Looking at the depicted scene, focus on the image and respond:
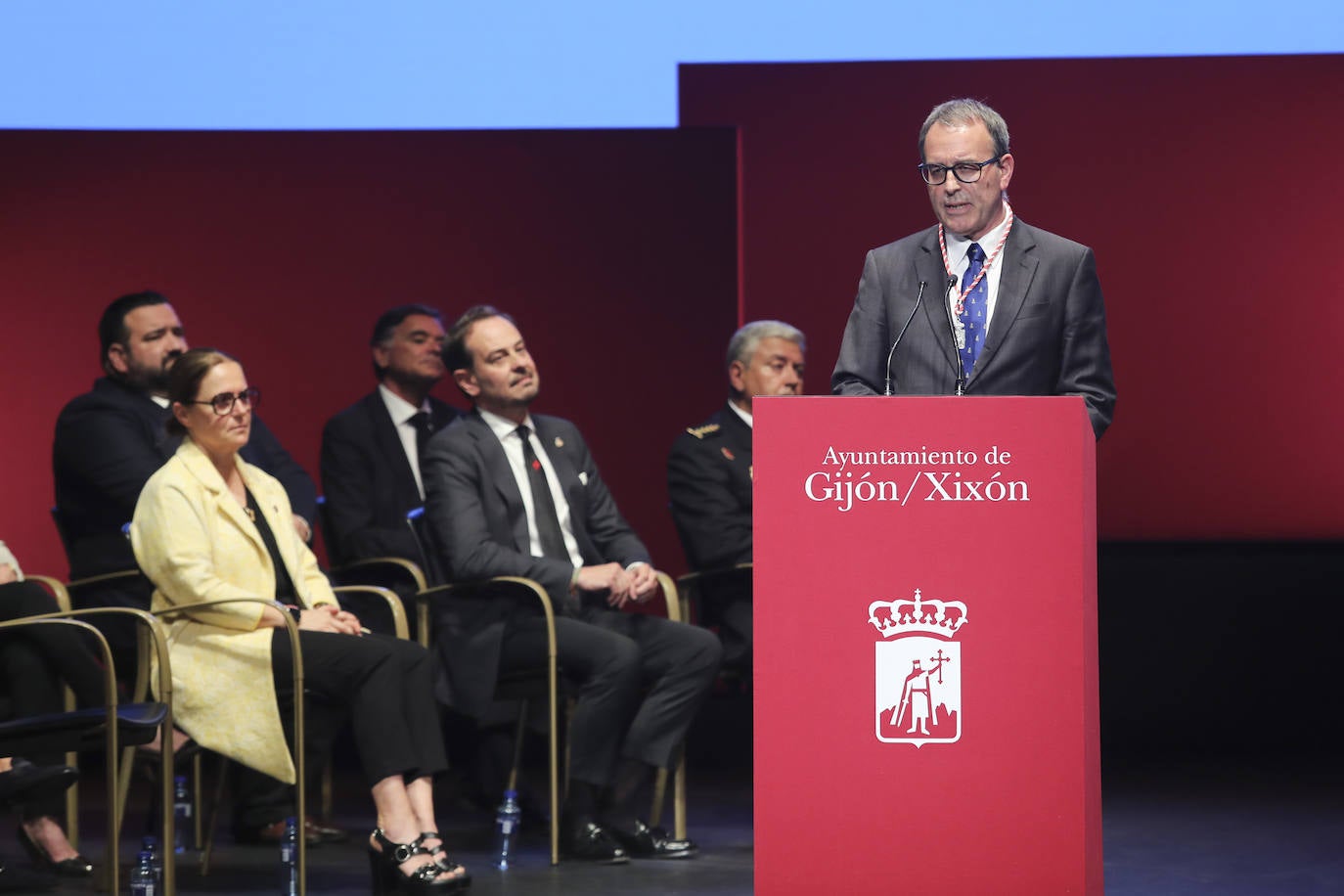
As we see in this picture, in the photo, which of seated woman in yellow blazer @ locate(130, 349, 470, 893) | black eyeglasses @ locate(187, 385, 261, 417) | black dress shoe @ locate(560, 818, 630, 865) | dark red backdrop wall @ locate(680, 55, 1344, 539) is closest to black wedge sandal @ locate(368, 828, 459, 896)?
seated woman in yellow blazer @ locate(130, 349, 470, 893)

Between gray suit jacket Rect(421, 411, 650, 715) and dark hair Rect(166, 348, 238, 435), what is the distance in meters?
0.66

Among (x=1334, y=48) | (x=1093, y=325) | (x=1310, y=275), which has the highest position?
(x=1334, y=48)

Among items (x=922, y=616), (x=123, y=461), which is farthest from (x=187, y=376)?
(x=922, y=616)

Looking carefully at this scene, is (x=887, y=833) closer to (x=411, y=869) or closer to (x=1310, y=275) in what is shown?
(x=411, y=869)

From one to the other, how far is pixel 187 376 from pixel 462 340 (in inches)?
32.7

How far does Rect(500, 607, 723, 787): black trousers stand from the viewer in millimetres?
4520

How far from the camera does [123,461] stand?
4.59 metres

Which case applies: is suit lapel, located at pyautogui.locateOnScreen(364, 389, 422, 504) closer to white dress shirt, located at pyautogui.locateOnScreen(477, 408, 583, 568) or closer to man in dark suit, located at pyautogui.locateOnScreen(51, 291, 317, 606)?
man in dark suit, located at pyautogui.locateOnScreen(51, 291, 317, 606)

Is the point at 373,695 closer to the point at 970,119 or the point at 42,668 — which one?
the point at 42,668

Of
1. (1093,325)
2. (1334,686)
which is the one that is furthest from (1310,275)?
(1093,325)

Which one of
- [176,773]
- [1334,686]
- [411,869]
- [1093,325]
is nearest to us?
[1093,325]

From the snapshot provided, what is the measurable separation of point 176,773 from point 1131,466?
311 centimetres

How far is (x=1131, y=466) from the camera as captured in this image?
5.92 meters

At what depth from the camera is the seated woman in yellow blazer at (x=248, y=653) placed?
157 inches
